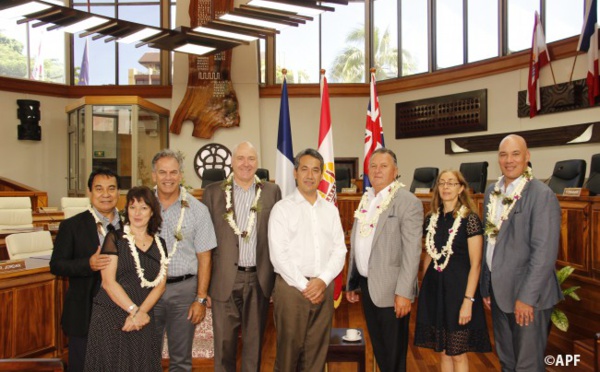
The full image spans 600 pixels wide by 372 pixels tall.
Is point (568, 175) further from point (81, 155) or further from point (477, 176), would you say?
point (81, 155)

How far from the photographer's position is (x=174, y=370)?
2658 mm

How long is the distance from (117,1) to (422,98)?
259 inches

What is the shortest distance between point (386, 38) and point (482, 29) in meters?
2.01

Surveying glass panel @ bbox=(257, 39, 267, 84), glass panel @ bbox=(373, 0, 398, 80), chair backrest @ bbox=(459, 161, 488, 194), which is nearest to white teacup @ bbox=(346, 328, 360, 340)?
chair backrest @ bbox=(459, 161, 488, 194)

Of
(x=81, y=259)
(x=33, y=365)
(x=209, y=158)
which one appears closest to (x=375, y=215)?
(x=81, y=259)

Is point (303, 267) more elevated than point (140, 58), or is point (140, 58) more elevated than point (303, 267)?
point (140, 58)

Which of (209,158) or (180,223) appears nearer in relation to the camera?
(180,223)

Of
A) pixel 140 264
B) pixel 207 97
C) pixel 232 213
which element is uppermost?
pixel 207 97

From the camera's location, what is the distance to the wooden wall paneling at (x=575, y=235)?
4382mm

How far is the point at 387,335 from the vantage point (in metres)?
2.77

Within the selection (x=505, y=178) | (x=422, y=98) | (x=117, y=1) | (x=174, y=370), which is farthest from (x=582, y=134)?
(x=117, y=1)

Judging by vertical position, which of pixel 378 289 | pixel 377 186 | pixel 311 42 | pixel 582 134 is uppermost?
pixel 311 42

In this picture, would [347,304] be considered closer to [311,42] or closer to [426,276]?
[426,276]

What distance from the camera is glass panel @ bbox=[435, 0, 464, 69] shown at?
9102 mm
